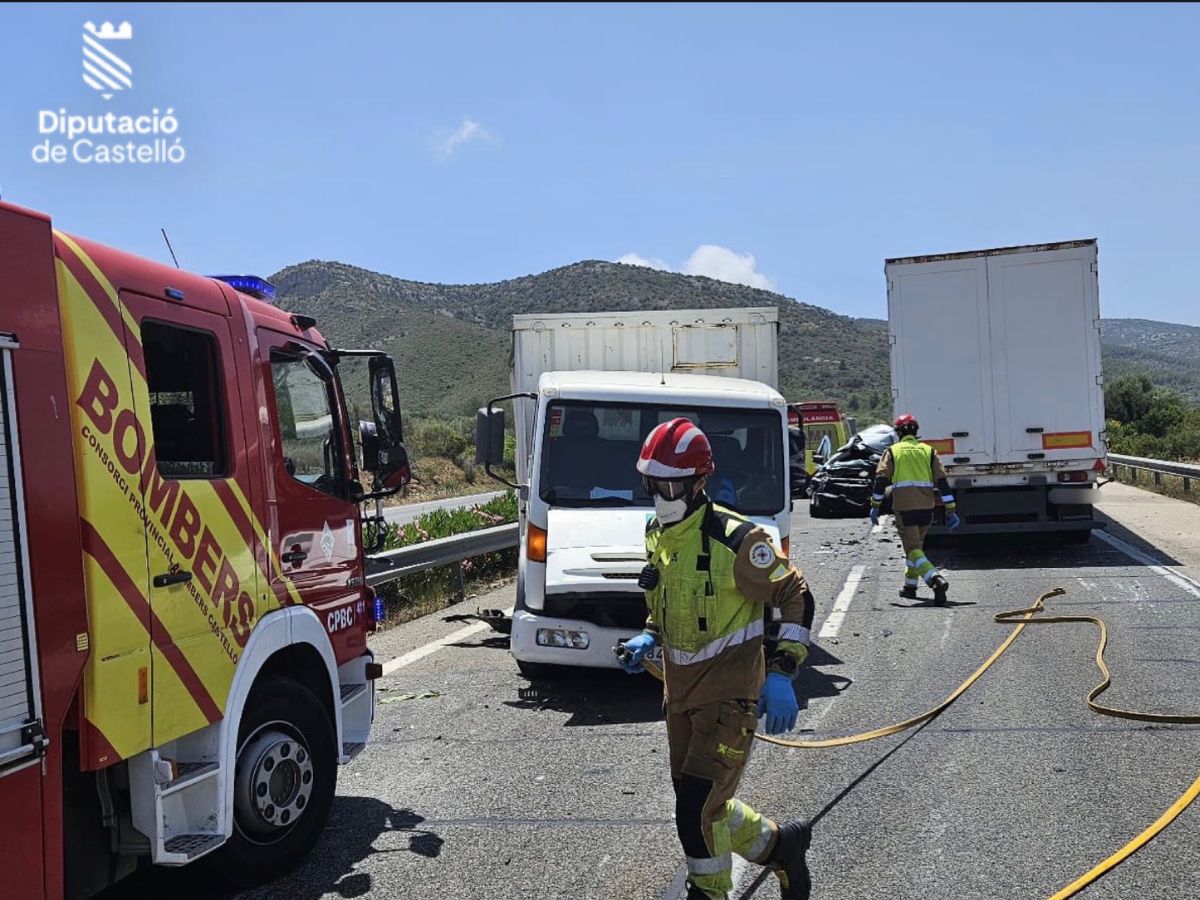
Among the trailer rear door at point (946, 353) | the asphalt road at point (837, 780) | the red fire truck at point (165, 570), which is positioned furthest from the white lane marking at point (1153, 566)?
the red fire truck at point (165, 570)

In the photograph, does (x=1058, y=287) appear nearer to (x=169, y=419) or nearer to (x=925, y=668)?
(x=925, y=668)

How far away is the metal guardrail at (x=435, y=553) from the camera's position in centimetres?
1042

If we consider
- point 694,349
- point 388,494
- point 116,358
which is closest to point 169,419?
point 116,358

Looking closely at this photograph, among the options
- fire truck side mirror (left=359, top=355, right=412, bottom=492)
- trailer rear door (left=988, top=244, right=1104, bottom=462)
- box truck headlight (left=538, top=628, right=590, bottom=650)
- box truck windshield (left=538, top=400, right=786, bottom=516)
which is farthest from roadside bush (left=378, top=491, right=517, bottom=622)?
trailer rear door (left=988, top=244, right=1104, bottom=462)

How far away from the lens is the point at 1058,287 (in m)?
14.5

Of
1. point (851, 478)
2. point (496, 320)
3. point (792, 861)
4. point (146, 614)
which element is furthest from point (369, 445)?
point (496, 320)

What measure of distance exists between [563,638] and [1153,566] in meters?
8.91

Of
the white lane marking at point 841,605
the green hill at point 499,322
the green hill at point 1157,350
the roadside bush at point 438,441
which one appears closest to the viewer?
the white lane marking at point 841,605

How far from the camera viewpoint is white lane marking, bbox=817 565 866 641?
10.1m

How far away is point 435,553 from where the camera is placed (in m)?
11.6

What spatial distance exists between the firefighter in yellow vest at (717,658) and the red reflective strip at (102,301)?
6.07ft

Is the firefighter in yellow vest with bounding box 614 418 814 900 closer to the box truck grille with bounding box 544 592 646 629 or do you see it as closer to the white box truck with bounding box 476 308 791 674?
the white box truck with bounding box 476 308 791 674

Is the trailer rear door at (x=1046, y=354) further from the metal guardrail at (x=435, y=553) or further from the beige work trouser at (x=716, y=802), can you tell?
the beige work trouser at (x=716, y=802)

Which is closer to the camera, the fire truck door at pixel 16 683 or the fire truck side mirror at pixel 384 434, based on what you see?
the fire truck door at pixel 16 683
